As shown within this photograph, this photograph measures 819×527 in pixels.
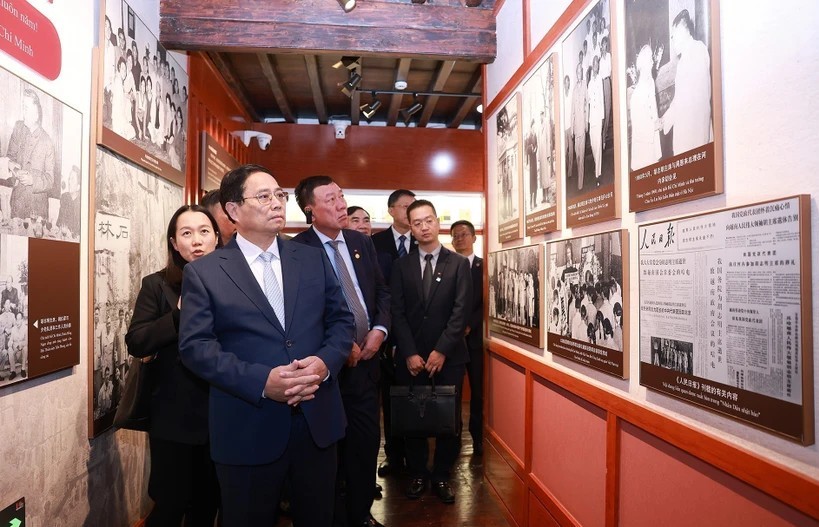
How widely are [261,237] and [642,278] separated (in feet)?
4.27

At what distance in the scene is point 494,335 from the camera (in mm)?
3490

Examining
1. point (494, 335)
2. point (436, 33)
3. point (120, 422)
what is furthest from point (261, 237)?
point (436, 33)

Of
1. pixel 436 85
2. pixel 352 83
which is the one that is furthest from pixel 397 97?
pixel 352 83

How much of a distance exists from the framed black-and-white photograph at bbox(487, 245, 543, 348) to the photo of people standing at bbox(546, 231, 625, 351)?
151 mm

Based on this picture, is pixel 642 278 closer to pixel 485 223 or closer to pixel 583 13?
pixel 583 13

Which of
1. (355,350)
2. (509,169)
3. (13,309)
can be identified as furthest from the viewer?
(509,169)

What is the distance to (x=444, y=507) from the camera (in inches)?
124

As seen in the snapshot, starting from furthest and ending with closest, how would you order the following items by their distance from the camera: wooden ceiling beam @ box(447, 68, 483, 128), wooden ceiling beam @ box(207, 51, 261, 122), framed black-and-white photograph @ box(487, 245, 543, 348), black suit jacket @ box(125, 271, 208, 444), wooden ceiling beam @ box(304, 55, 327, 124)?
1. wooden ceiling beam @ box(447, 68, 483, 128)
2. wooden ceiling beam @ box(304, 55, 327, 124)
3. wooden ceiling beam @ box(207, 51, 261, 122)
4. framed black-and-white photograph @ box(487, 245, 543, 348)
5. black suit jacket @ box(125, 271, 208, 444)

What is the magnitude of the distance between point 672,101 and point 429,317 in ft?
6.71

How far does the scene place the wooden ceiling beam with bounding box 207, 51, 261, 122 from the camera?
454 cm

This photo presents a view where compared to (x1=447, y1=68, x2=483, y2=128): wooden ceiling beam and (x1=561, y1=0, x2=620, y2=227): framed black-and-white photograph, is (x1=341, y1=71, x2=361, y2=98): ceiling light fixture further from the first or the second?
(x1=561, y1=0, x2=620, y2=227): framed black-and-white photograph

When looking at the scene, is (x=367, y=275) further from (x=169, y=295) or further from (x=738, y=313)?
(x=738, y=313)

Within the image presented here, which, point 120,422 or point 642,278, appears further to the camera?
point 120,422

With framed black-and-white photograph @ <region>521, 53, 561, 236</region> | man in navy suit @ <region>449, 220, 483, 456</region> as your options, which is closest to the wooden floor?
man in navy suit @ <region>449, 220, 483, 456</region>
